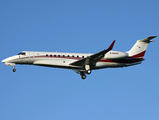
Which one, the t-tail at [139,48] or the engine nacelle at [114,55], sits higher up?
the t-tail at [139,48]

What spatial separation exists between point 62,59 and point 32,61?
3571 millimetres

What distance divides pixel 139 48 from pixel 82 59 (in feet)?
28.8

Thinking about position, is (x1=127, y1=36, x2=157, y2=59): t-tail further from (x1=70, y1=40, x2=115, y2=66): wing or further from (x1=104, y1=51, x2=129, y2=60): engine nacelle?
(x1=70, y1=40, x2=115, y2=66): wing

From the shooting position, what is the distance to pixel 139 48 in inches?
1388

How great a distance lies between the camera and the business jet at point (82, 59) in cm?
3147

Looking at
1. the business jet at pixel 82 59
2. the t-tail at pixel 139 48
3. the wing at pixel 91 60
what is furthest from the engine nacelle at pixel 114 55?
the t-tail at pixel 139 48

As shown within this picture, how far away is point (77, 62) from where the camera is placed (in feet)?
104

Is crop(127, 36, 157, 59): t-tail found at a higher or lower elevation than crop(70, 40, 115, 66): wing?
higher

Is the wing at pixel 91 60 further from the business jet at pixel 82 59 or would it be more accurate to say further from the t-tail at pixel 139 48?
the t-tail at pixel 139 48

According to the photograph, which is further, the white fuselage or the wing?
the white fuselage

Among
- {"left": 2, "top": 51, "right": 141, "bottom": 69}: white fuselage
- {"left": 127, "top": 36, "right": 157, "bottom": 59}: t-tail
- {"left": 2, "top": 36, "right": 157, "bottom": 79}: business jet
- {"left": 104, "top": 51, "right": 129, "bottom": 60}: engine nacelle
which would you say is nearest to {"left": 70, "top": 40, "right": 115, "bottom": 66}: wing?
{"left": 2, "top": 36, "right": 157, "bottom": 79}: business jet

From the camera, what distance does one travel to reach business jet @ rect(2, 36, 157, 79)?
103 feet

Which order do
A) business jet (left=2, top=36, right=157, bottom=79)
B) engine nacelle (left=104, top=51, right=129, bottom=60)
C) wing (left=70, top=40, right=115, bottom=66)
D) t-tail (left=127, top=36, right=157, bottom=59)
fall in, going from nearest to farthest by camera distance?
wing (left=70, top=40, right=115, bottom=66)
business jet (left=2, top=36, right=157, bottom=79)
engine nacelle (left=104, top=51, right=129, bottom=60)
t-tail (left=127, top=36, right=157, bottom=59)

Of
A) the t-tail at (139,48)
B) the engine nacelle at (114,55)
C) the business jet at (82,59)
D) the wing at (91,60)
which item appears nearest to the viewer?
the wing at (91,60)
